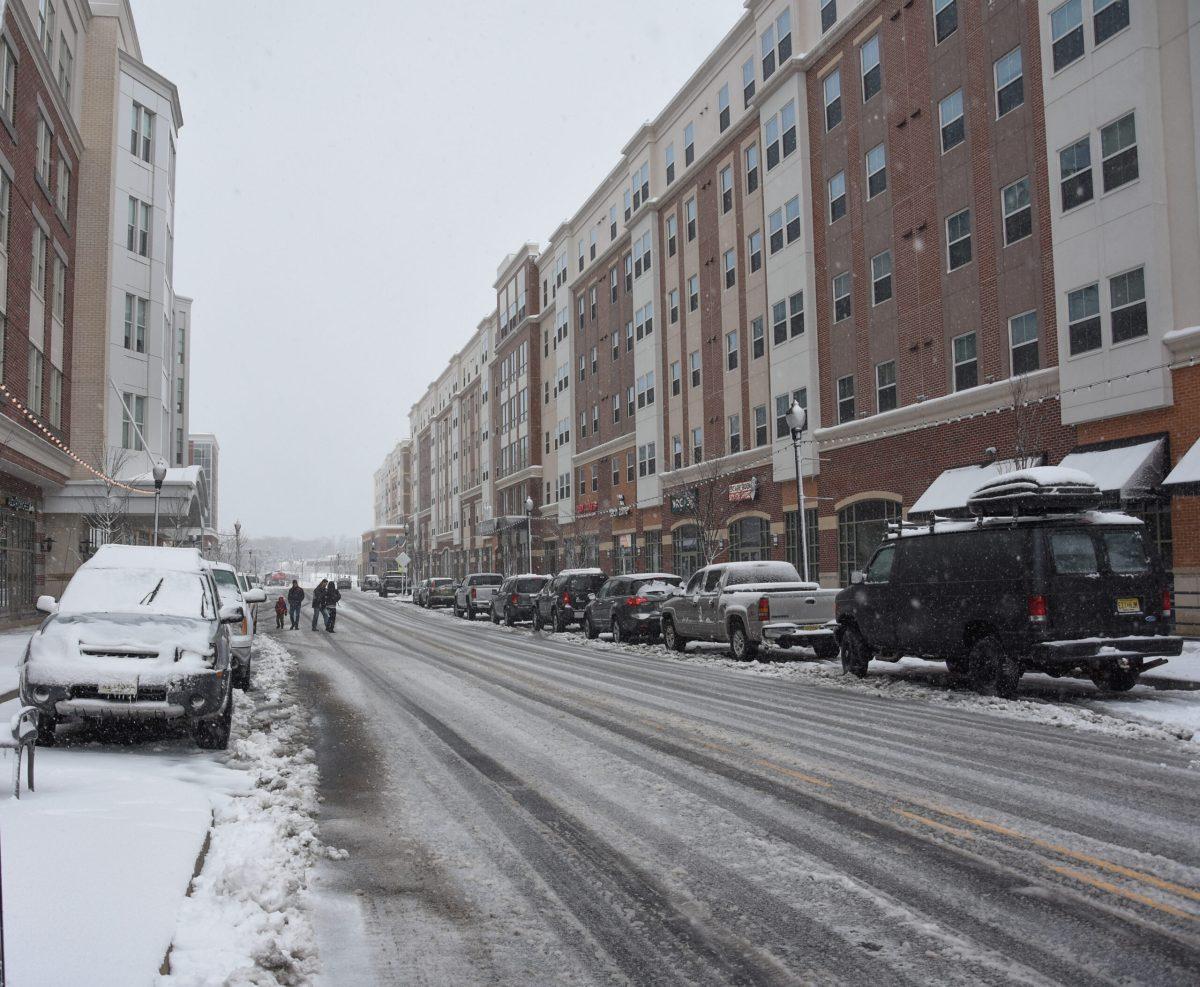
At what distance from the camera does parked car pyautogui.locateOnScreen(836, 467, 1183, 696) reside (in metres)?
11.8

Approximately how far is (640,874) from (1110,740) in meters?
6.06

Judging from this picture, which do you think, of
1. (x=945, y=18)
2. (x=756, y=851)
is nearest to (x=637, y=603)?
(x=945, y=18)

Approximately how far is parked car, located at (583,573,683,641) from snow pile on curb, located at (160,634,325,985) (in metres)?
16.0

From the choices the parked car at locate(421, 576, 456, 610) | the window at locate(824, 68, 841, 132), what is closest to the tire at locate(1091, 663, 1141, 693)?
the window at locate(824, 68, 841, 132)

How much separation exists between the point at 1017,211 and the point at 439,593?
38.9m

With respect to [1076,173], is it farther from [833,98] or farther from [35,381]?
[35,381]

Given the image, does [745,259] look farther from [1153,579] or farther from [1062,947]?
[1062,947]

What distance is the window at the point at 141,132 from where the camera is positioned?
3756 cm

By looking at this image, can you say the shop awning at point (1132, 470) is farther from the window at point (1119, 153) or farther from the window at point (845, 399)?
the window at point (845, 399)

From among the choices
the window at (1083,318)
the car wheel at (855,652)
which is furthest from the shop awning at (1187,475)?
the car wheel at (855,652)

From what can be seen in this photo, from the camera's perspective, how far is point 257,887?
495cm

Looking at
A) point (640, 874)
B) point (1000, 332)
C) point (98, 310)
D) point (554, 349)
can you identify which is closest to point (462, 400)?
point (554, 349)

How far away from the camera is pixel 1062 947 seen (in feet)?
13.6

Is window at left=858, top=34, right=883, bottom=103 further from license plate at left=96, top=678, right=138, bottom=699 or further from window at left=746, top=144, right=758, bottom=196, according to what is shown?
license plate at left=96, top=678, right=138, bottom=699
